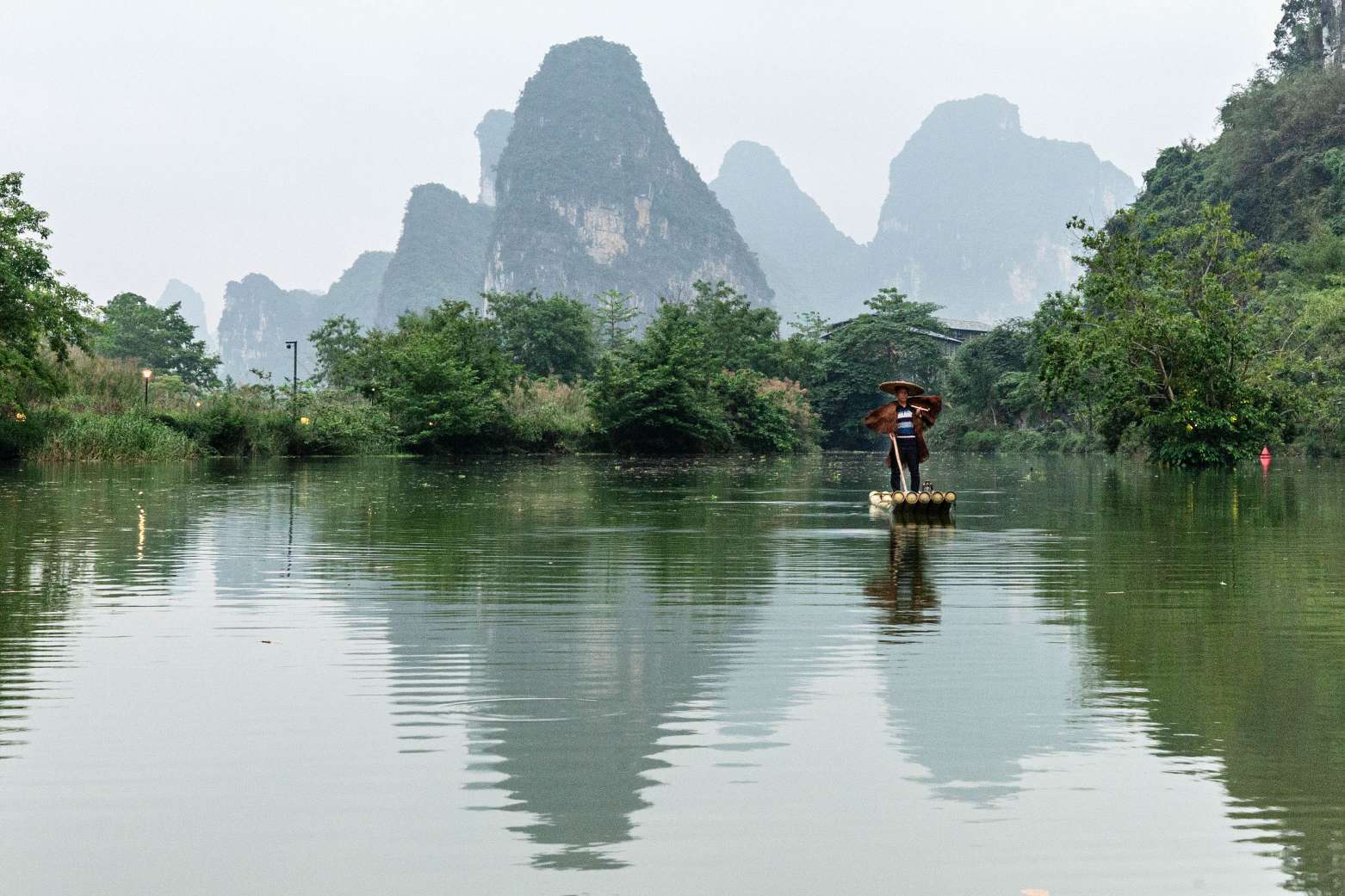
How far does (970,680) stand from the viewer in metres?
6.51

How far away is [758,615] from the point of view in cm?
873

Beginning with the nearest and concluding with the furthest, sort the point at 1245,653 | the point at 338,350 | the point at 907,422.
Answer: the point at 1245,653 < the point at 907,422 < the point at 338,350

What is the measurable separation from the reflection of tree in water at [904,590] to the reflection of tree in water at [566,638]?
836 millimetres

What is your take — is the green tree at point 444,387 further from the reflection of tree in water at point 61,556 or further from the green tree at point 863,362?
the green tree at point 863,362

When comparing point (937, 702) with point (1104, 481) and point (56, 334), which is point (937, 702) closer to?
point (1104, 481)

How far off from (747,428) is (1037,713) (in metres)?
57.3

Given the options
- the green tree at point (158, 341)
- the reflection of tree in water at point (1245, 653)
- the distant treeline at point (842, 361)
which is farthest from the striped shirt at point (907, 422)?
the green tree at point (158, 341)

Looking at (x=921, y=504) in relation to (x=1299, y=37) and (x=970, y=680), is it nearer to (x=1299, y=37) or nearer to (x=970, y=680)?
(x=970, y=680)

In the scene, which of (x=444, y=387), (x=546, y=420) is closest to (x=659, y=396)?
(x=546, y=420)

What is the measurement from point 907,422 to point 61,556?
10.5m

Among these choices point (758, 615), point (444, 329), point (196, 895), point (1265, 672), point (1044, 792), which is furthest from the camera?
point (444, 329)

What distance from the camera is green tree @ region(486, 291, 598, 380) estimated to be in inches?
3029

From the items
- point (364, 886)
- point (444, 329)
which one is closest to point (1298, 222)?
point (444, 329)

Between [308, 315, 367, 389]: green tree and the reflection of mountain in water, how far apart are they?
5393 cm
